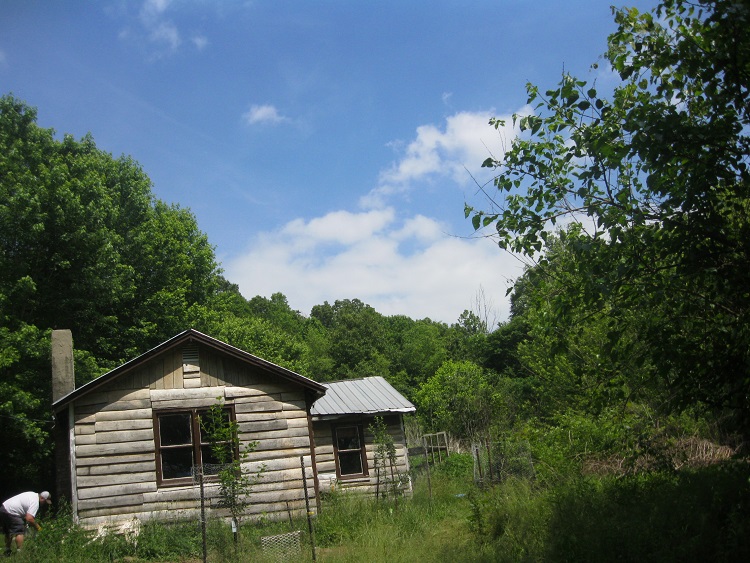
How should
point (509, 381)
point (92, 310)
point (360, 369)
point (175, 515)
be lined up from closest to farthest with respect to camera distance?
point (175, 515) < point (92, 310) < point (509, 381) < point (360, 369)

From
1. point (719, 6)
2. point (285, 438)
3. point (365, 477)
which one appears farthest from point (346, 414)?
point (719, 6)

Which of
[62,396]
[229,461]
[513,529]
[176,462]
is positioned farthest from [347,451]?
[513,529]

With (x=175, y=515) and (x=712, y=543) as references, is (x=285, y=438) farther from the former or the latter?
(x=712, y=543)

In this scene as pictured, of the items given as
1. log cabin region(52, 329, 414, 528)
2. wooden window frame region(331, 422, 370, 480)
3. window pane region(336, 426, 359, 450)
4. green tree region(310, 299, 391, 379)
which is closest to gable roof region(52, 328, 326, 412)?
log cabin region(52, 329, 414, 528)

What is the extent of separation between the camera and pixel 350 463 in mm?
20328

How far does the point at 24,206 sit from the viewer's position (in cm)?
2319

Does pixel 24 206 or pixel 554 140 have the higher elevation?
pixel 24 206

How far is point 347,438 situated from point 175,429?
6.52 m

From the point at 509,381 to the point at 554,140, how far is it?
3495cm

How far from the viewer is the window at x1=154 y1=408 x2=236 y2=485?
15.0m

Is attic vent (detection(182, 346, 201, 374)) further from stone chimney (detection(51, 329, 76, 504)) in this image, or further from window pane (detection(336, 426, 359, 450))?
window pane (detection(336, 426, 359, 450))

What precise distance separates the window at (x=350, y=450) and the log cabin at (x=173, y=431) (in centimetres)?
398

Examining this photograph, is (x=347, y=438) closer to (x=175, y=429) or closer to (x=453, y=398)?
(x=175, y=429)

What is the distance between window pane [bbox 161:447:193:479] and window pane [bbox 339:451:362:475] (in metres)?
6.03
